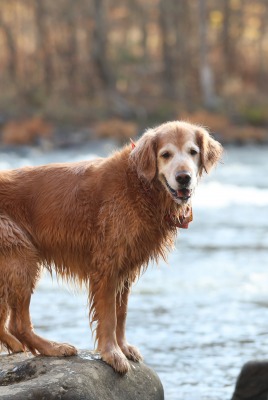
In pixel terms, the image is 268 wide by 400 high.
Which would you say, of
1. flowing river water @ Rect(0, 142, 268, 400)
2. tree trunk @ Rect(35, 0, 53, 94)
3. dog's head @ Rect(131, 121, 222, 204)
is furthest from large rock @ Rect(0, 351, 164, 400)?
tree trunk @ Rect(35, 0, 53, 94)

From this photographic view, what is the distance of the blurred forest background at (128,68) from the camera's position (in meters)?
35.4

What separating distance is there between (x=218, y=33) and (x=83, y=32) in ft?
25.7

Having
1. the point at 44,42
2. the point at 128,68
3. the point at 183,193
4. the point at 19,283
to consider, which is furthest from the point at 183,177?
the point at 128,68

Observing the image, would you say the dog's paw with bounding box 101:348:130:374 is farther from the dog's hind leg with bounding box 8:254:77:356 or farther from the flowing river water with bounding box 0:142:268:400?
the flowing river water with bounding box 0:142:268:400

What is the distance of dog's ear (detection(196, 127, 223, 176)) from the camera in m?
6.05

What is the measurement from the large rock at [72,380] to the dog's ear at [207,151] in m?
1.59

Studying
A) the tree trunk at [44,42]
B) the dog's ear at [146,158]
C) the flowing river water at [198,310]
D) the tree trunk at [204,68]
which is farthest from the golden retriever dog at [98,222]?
the tree trunk at [44,42]

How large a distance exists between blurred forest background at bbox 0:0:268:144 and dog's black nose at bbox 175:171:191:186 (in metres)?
25.9

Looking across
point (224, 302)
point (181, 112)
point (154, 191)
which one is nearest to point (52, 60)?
point (181, 112)

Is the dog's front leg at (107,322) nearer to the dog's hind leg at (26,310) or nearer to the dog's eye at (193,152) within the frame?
the dog's hind leg at (26,310)

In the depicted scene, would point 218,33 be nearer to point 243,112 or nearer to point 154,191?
point 243,112

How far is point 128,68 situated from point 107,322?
40112 mm

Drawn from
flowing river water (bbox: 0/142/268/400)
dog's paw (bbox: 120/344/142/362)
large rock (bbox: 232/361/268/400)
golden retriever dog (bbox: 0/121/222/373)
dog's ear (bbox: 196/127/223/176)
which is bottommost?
flowing river water (bbox: 0/142/268/400)

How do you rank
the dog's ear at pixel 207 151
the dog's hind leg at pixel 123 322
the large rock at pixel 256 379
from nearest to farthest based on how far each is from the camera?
the dog's ear at pixel 207 151, the dog's hind leg at pixel 123 322, the large rock at pixel 256 379
